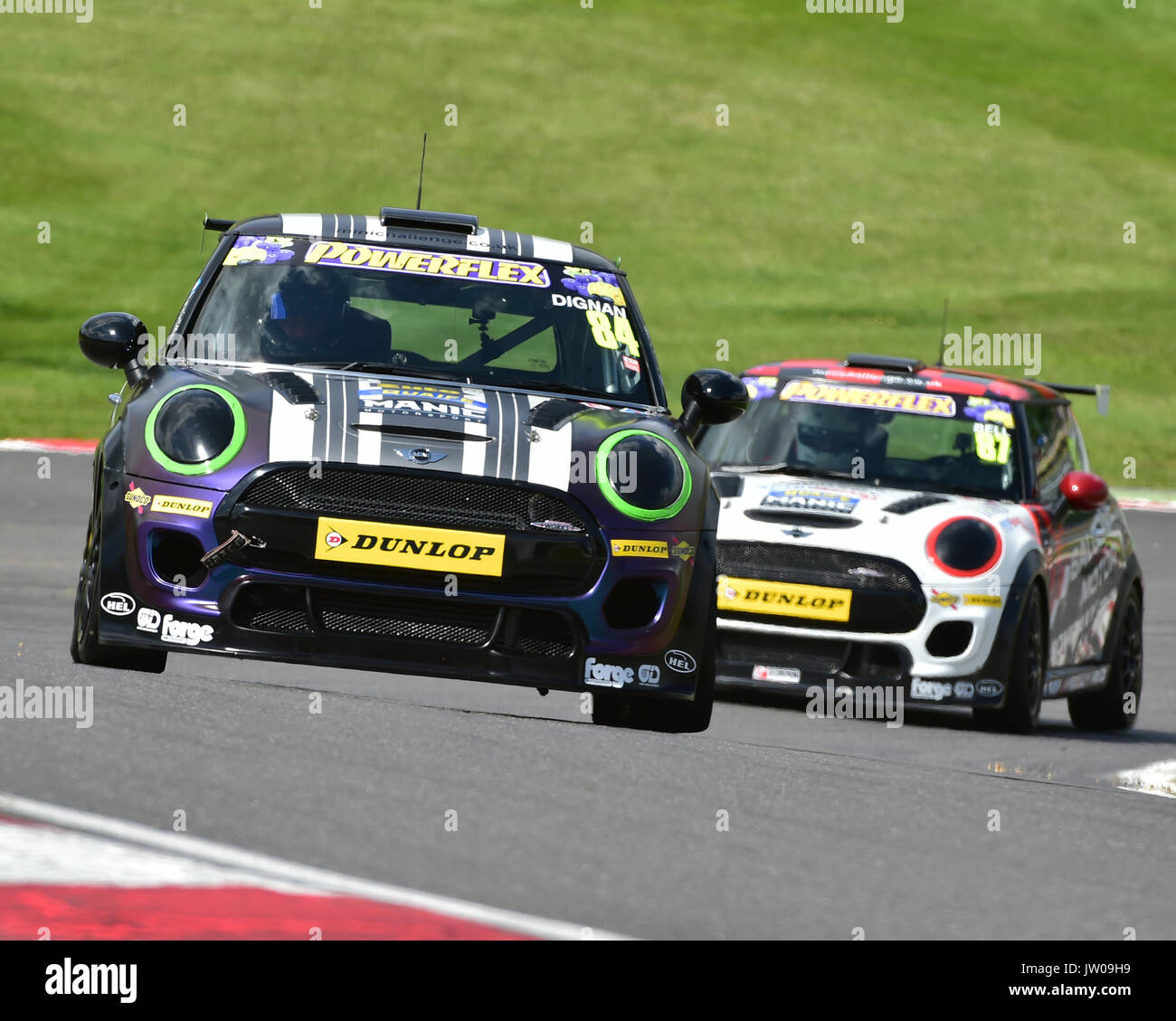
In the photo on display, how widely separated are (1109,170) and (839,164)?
19.5ft

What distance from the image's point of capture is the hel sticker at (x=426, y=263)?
7.68 meters

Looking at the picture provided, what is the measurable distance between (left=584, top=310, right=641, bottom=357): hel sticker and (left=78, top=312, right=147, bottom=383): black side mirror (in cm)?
158

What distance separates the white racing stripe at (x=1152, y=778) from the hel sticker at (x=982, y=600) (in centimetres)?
98

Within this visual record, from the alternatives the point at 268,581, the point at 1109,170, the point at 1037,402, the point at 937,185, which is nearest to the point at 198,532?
the point at 268,581

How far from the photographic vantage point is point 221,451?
6.50 m

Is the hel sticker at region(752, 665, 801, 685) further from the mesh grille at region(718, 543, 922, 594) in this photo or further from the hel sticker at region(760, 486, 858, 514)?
the hel sticker at region(760, 486, 858, 514)

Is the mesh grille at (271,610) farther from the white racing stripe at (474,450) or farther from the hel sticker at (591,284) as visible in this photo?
the hel sticker at (591,284)

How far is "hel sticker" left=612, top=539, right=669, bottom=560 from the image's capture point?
21.7 feet

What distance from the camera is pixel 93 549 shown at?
690 centimetres

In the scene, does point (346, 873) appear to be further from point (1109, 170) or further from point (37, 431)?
point (1109, 170)

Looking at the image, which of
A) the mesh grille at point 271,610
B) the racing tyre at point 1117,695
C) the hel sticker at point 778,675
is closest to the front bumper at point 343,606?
the mesh grille at point 271,610
